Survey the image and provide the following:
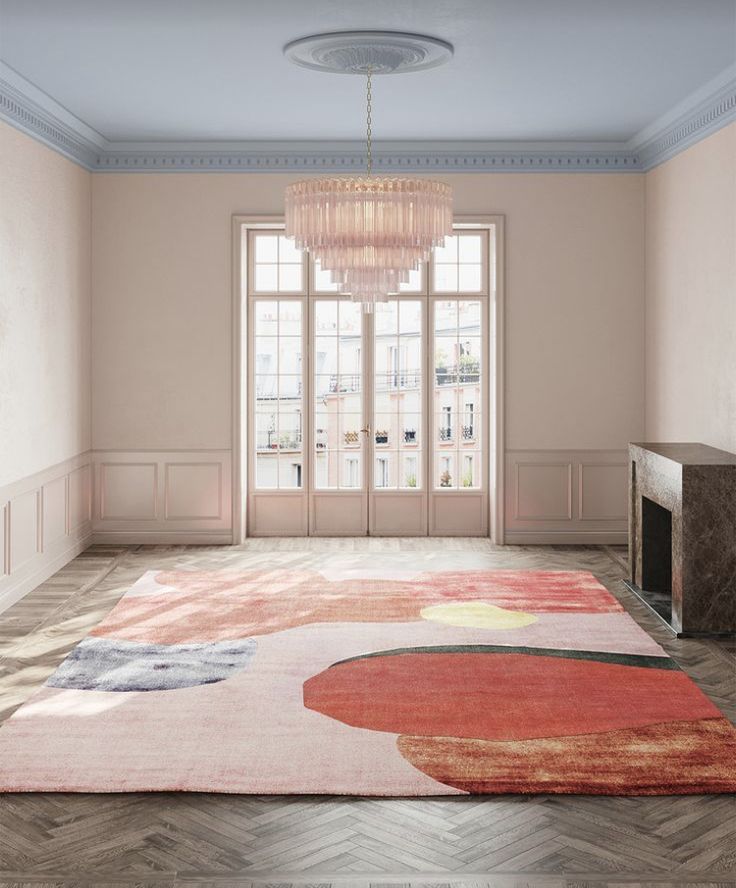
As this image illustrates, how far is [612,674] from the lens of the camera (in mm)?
5121

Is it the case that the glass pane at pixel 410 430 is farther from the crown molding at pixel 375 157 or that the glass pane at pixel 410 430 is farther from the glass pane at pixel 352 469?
the crown molding at pixel 375 157

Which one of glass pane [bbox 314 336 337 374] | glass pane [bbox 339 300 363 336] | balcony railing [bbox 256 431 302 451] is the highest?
glass pane [bbox 339 300 363 336]

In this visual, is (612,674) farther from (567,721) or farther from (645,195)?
(645,195)

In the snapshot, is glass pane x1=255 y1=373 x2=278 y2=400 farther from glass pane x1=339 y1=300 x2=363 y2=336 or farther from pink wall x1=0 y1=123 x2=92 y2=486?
pink wall x1=0 y1=123 x2=92 y2=486

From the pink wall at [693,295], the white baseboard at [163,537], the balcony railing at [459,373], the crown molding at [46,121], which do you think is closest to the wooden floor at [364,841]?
the pink wall at [693,295]

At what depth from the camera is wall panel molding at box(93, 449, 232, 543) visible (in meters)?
8.73

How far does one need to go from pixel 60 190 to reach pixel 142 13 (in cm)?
282

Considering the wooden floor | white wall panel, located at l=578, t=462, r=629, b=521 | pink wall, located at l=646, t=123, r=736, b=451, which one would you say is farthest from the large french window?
the wooden floor

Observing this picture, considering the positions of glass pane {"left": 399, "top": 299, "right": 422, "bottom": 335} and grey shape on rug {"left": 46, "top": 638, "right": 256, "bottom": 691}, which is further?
glass pane {"left": 399, "top": 299, "right": 422, "bottom": 335}

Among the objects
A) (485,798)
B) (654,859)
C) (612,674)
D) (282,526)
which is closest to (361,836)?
(485,798)

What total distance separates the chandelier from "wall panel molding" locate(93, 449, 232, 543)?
333 cm

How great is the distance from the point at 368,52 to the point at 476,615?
333cm

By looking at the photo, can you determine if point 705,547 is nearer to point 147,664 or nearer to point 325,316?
point 147,664

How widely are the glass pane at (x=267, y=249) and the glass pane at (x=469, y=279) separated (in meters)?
1.61
